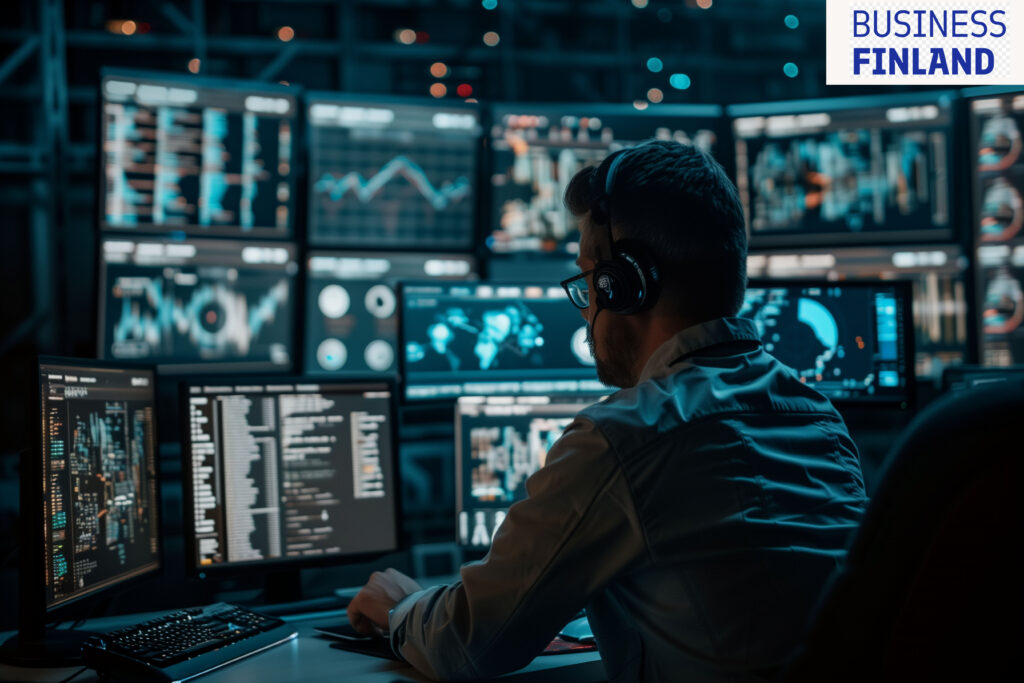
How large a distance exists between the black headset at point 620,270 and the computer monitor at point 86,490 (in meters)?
0.84

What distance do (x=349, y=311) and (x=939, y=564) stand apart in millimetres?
2146

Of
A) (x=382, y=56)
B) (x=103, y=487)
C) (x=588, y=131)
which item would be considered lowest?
(x=103, y=487)

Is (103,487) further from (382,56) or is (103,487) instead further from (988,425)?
(382,56)

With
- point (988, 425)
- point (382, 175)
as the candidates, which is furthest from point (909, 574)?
point (382, 175)

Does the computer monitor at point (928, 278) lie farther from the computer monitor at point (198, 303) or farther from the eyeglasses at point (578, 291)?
the computer monitor at point (198, 303)

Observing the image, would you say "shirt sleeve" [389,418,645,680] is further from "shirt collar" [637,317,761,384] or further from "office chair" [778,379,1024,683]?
"office chair" [778,379,1024,683]

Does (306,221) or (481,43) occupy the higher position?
(481,43)

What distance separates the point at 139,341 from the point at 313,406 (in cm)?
94

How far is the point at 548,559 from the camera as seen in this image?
106cm

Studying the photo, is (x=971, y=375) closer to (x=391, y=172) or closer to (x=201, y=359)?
(x=391, y=172)

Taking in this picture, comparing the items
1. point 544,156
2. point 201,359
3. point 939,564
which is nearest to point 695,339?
point 939,564

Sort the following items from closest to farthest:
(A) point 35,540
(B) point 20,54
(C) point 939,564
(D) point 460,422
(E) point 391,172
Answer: (C) point 939,564, (A) point 35,540, (D) point 460,422, (E) point 391,172, (B) point 20,54

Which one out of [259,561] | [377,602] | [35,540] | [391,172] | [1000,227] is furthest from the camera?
[391,172]

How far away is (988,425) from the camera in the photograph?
69cm
